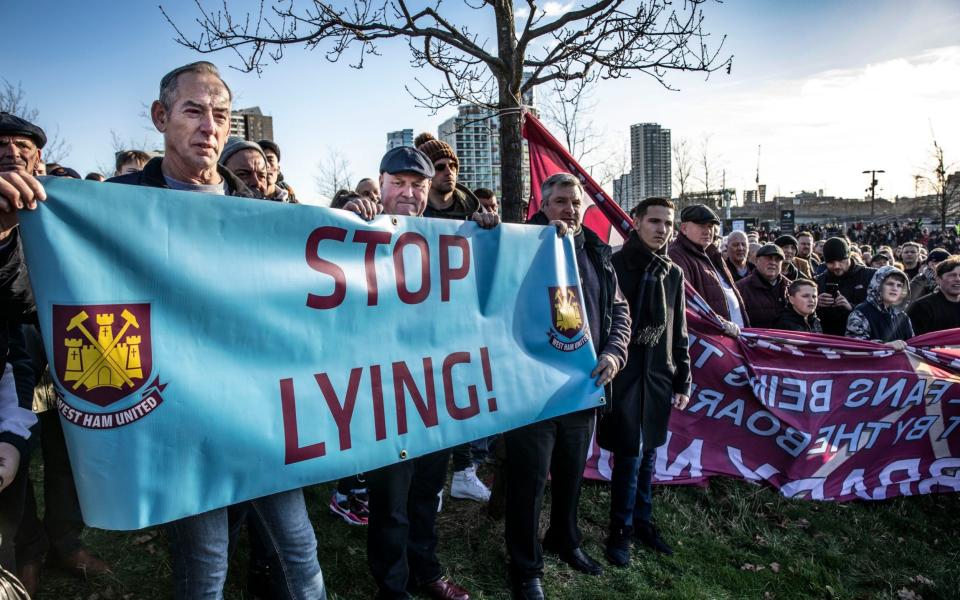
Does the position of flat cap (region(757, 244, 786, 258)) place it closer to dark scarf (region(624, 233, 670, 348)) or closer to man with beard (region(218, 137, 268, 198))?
dark scarf (region(624, 233, 670, 348))

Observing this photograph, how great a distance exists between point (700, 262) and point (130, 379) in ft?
14.2

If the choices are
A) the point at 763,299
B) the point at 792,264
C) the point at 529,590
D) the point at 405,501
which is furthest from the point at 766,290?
the point at 405,501

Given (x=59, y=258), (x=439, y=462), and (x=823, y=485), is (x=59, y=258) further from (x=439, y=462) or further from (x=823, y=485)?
(x=823, y=485)

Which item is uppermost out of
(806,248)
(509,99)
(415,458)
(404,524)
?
(509,99)

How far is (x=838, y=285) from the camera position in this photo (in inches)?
262

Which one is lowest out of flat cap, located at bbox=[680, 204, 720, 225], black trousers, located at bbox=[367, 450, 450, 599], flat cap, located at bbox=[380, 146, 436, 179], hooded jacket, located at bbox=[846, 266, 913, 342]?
black trousers, located at bbox=[367, 450, 450, 599]

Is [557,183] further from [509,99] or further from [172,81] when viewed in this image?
[509,99]

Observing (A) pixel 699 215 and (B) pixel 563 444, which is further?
(A) pixel 699 215

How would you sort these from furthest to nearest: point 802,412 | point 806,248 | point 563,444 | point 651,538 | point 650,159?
point 650,159 < point 806,248 < point 802,412 < point 651,538 < point 563,444

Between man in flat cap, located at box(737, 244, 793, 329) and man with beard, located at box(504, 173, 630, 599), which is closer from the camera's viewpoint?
man with beard, located at box(504, 173, 630, 599)

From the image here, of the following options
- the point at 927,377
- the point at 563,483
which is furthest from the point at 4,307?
the point at 927,377

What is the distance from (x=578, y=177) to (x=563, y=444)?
2276mm

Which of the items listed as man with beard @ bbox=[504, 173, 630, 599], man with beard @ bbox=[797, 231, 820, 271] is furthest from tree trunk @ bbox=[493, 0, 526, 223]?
man with beard @ bbox=[797, 231, 820, 271]

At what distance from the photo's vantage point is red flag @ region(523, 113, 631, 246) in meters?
4.47
